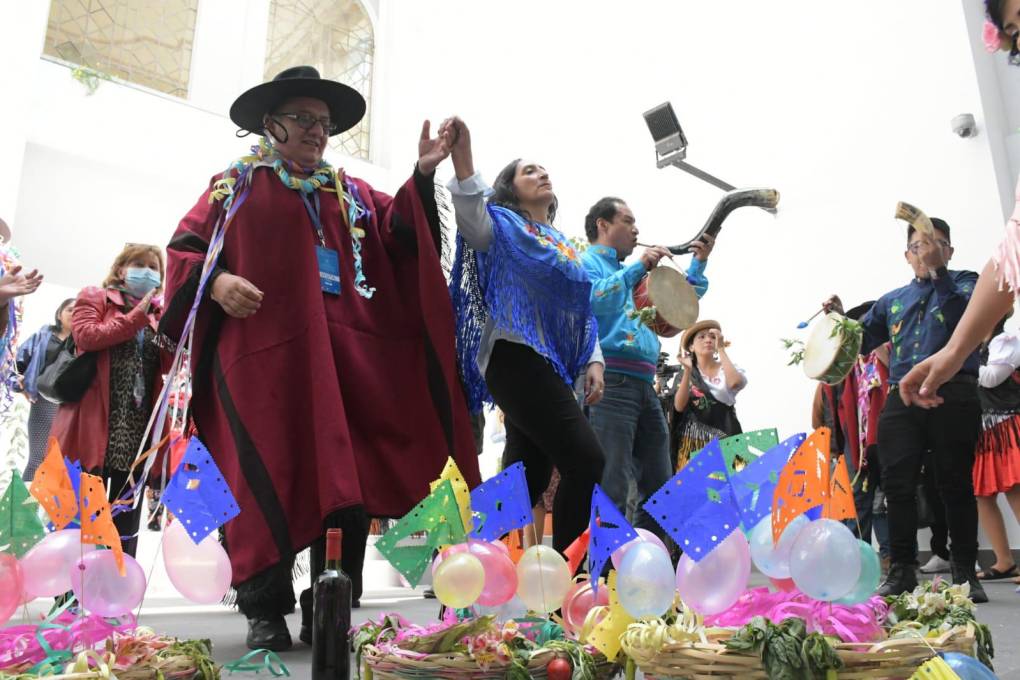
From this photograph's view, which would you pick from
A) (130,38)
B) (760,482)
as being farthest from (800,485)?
(130,38)

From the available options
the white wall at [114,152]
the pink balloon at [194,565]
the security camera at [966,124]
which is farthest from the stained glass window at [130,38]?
the pink balloon at [194,565]

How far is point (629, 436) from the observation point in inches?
112

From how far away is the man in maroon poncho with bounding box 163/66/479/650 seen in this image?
201 centimetres

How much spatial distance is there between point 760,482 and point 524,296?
1115 mm

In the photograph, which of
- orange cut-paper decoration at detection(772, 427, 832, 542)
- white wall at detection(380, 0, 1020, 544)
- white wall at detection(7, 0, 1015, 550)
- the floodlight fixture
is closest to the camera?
orange cut-paper decoration at detection(772, 427, 832, 542)

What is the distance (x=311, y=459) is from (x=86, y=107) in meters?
6.80

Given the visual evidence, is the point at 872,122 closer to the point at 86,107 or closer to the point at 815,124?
the point at 815,124

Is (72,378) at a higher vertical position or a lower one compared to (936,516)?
higher

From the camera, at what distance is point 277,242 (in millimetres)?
2189

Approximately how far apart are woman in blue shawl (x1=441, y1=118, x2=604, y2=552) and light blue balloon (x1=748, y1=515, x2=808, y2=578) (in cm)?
89

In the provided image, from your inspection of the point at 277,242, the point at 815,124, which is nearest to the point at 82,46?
the point at 815,124

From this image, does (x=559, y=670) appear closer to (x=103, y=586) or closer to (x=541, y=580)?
(x=541, y=580)

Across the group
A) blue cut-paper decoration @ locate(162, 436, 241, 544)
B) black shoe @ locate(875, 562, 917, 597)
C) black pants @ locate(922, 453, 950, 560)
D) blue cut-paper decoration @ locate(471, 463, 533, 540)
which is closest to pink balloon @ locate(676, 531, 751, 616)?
blue cut-paper decoration @ locate(471, 463, 533, 540)

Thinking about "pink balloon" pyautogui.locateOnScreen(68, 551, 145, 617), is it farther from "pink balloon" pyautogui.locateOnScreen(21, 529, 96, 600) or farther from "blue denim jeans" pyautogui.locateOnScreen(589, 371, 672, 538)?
"blue denim jeans" pyautogui.locateOnScreen(589, 371, 672, 538)
